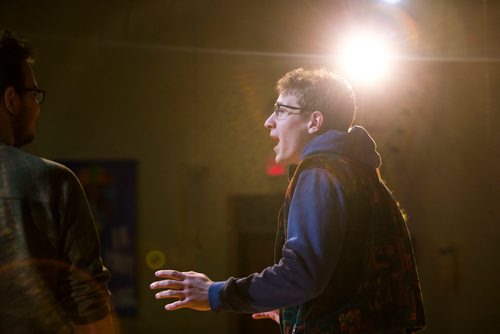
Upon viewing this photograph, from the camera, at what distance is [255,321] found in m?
8.29

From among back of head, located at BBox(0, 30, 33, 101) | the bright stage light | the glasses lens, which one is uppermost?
the bright stage light

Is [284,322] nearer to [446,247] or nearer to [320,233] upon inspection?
[320,233]

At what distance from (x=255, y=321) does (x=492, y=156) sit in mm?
3988

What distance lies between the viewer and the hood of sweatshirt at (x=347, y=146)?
2309 millimetres

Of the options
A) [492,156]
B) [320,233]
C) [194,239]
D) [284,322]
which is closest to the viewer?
[320,233]

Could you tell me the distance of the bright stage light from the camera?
25.1 ft

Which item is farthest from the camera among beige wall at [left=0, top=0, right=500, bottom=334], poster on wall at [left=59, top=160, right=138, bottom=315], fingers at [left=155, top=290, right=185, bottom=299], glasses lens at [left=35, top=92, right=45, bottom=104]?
poster on wall at [left=59, top=160, right=138, bottom=315]

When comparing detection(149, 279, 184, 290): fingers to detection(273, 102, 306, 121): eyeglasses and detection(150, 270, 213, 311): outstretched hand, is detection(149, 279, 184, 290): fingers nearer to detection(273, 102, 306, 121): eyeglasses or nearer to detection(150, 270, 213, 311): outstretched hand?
detection(150, 270, 213, 311): outstretched hand

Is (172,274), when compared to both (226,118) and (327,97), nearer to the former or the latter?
(327,97)

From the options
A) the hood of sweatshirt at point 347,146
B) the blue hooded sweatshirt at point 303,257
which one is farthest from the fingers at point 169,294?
the hood of sweatshirt at point 347,146

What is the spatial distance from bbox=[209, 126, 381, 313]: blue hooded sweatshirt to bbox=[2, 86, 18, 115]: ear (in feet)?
3.54

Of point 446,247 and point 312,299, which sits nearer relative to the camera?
point 312,299

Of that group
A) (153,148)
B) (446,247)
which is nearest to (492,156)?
(446,247)

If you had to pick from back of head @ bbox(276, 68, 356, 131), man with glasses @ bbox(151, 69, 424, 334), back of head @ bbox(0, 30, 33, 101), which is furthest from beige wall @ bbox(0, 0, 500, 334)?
back of head @ bbox(0, 30, 33, 101)
